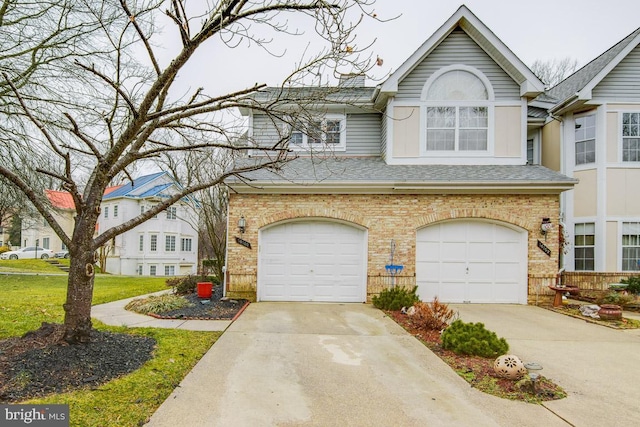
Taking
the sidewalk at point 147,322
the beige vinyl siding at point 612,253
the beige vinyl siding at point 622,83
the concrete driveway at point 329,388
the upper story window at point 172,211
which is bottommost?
the sidewalk at point 147,322

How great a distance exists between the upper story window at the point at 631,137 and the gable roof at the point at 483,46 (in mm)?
3067

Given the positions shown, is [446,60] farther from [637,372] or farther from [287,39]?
[637,372]

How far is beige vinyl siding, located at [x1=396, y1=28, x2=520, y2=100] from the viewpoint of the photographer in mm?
11773

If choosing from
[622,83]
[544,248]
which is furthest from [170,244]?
[622,83]

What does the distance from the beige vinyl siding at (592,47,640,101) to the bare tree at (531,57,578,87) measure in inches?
717

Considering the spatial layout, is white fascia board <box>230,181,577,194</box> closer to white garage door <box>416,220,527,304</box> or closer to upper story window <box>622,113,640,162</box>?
white garage door <box>416,220,527,304</box>

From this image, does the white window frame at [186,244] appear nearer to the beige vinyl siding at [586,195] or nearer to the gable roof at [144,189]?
the gable roof at [144,189]

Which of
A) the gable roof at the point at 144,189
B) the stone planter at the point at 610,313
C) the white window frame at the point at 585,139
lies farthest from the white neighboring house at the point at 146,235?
the stone planter at the point at 610,313

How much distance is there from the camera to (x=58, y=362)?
15.3 feet

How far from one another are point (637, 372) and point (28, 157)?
1300cm

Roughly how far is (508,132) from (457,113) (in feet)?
5.47

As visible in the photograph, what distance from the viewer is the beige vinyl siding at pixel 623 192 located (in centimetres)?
1138

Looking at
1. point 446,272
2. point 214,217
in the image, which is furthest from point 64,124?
point 446,272

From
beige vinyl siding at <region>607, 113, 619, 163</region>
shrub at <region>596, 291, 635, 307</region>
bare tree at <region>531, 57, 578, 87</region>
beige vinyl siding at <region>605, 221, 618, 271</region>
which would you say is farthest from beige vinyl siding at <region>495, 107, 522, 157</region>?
bare tree at <region>531, 57, 578, 87</region>
